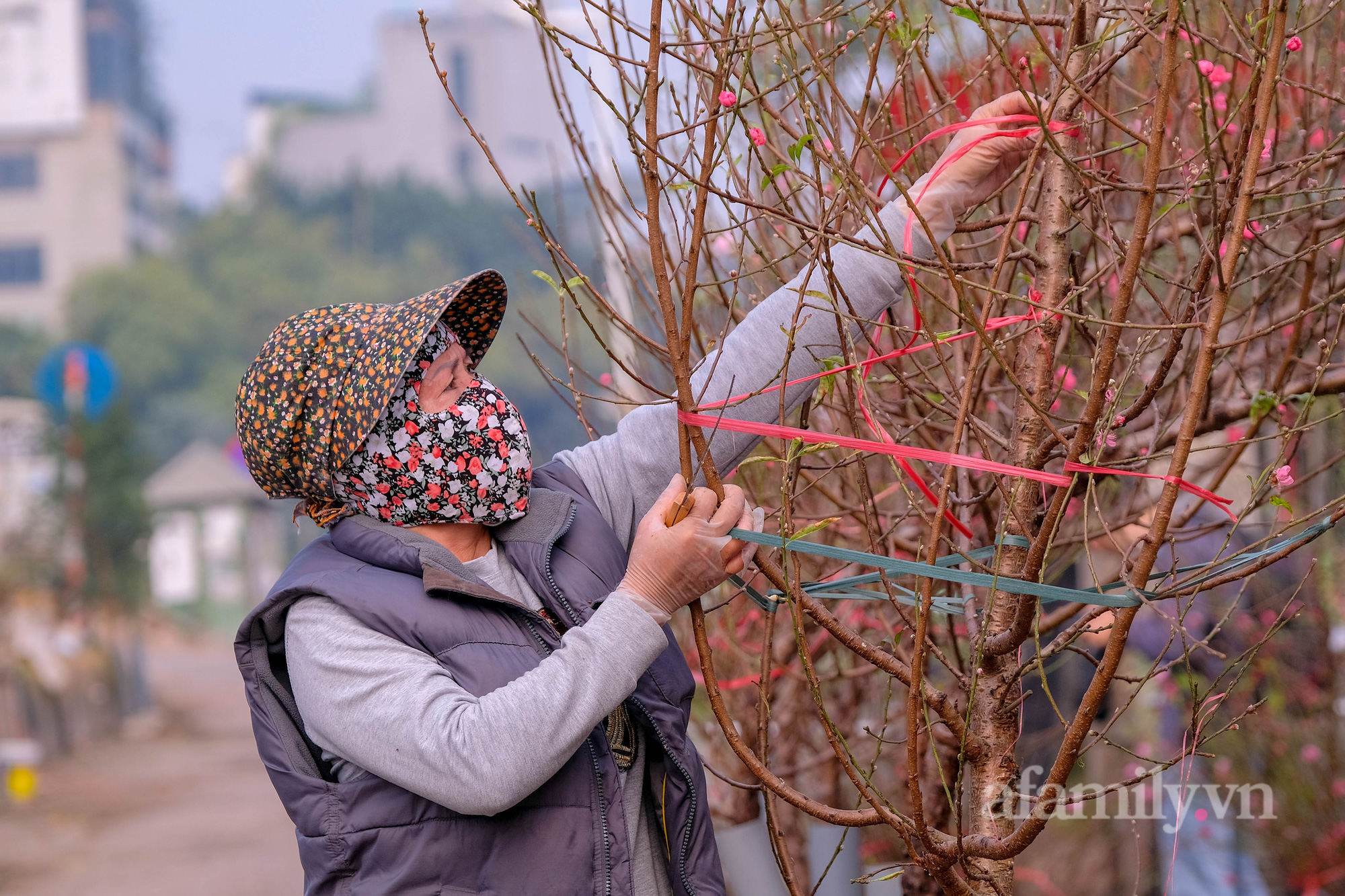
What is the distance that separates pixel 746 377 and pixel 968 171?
1.37 ft

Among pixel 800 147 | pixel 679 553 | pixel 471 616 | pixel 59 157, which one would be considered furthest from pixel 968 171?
pixel 59 157

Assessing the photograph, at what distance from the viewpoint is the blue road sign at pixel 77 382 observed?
13.2 meters

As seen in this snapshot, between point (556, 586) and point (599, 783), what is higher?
point (556, 586)

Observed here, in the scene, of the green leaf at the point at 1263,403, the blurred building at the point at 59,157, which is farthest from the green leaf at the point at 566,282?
the blurred building at the point at 59,157

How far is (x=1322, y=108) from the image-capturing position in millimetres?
2414

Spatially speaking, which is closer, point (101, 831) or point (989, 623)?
point (989, 623)

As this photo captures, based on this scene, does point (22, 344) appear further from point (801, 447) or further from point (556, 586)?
point (801, 447)

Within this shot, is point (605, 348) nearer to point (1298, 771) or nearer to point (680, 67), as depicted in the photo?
point (680, 67)

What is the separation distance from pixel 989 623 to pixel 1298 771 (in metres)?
3.33

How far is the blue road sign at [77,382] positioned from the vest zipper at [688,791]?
43.0ft

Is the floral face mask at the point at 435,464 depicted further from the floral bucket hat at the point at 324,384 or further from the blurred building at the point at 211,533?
the blurred building at the point at 211,533

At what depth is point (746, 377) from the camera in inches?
69.7

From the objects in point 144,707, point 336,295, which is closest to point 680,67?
point 144,707

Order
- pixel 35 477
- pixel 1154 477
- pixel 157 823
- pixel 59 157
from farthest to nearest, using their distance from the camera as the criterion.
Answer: pixel 59 157, pixel 35 477, pixel 157 823, pixel 1154 477
